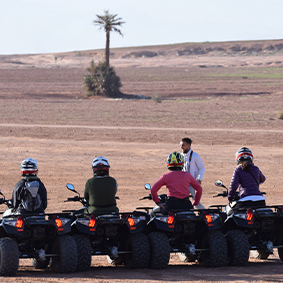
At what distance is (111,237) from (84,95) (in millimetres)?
46579

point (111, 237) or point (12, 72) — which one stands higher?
point (12, 72)

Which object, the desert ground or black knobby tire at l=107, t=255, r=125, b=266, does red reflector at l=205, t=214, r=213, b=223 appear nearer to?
the desert ground

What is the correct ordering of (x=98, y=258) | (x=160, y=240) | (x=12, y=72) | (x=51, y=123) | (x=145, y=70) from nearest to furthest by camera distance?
(x=160, y=240) → (x=98, y=258) → (x=51, y=123) → (x=12, y=72) → (x=145, y=70)

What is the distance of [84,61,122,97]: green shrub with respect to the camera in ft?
178

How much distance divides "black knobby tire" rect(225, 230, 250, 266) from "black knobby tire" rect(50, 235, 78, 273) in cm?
230

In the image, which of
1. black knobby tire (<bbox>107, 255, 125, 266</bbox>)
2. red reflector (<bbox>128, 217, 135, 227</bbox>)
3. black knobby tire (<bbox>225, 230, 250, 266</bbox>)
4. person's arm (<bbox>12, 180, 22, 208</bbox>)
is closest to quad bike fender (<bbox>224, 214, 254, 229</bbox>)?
black knobby tire (<bbox>225, 230, 250, 266</bbox>)

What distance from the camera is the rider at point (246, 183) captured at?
8.95 m

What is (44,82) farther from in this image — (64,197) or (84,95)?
A: (64,197)

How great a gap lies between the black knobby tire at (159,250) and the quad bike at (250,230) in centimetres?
101

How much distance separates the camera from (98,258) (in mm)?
10508

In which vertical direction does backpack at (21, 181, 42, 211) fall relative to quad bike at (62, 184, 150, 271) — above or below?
above

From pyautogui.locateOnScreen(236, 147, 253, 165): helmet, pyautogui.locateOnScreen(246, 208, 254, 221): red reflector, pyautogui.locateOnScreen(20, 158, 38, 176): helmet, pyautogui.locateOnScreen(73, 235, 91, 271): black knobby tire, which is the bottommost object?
pyautogui.locateOnScreen(73, 235, 91, 271): black knobby tire

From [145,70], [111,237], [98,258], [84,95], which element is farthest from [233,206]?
[145,70]

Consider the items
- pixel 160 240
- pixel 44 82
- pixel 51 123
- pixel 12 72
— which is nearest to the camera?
pixel 160 240
